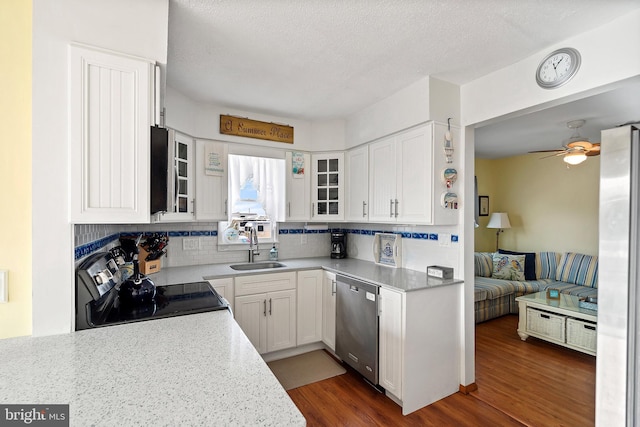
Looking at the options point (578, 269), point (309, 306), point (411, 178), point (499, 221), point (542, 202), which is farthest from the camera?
point (499, 221)

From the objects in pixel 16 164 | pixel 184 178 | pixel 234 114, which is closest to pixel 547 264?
pixel 234 114

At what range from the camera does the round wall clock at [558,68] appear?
1742 millimetres

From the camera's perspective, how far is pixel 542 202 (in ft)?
15.6

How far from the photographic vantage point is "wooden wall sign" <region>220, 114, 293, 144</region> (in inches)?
115

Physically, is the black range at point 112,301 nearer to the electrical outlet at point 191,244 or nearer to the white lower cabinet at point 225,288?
the white lower cabinet at point 225,288

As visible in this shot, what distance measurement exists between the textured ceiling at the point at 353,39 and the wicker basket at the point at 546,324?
106 inches

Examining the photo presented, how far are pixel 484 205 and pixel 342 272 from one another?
388cm

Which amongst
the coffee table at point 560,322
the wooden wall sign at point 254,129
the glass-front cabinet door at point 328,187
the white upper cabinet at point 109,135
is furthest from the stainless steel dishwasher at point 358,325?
the coffee table at point 560,322

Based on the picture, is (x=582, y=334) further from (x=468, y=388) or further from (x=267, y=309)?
(x=267, y=309)

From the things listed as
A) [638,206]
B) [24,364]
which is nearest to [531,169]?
[638,206]

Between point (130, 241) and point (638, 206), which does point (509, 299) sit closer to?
point (638, 206)

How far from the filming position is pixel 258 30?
67.3 inches

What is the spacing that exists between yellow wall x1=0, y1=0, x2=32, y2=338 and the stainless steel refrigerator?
2490 millimetres

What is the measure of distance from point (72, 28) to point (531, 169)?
5.83 m
